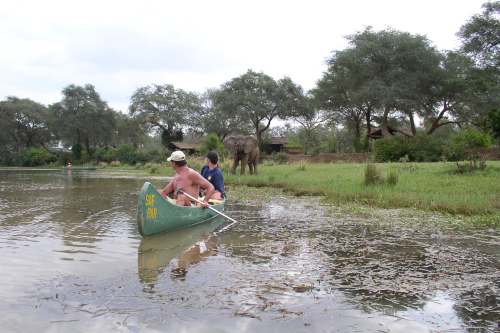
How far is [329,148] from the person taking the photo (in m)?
38.1

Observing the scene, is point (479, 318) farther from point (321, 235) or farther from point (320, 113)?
point (320, 113)

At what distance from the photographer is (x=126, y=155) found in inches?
1844

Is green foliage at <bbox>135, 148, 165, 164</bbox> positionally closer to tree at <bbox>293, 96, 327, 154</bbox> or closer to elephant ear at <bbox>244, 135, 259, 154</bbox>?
tree at <bbox>293, 96, 327, 154</bbox>

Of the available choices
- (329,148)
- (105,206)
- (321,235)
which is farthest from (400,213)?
(329,148)

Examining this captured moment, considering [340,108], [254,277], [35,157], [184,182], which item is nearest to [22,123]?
[35,157]

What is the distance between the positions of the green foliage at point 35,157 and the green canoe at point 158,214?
171 ft

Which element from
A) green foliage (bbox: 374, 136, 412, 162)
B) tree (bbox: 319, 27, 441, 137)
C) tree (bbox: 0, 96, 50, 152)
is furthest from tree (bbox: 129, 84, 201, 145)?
green foliage (bbox: 374, 136, 412, 162)

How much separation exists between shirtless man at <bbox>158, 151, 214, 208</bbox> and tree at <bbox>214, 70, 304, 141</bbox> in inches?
1480

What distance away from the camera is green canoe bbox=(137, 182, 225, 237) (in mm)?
5559

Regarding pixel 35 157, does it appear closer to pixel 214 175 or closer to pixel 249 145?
pixel 249 145

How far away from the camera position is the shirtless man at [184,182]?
6.60 metres

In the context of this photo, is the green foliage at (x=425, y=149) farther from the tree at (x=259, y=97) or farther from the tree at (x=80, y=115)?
the tree at (x=80, y=115)

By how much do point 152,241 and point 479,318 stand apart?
4.35 m

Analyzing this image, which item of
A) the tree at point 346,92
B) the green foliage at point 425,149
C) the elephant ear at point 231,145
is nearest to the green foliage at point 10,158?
the tree at point 346,92
